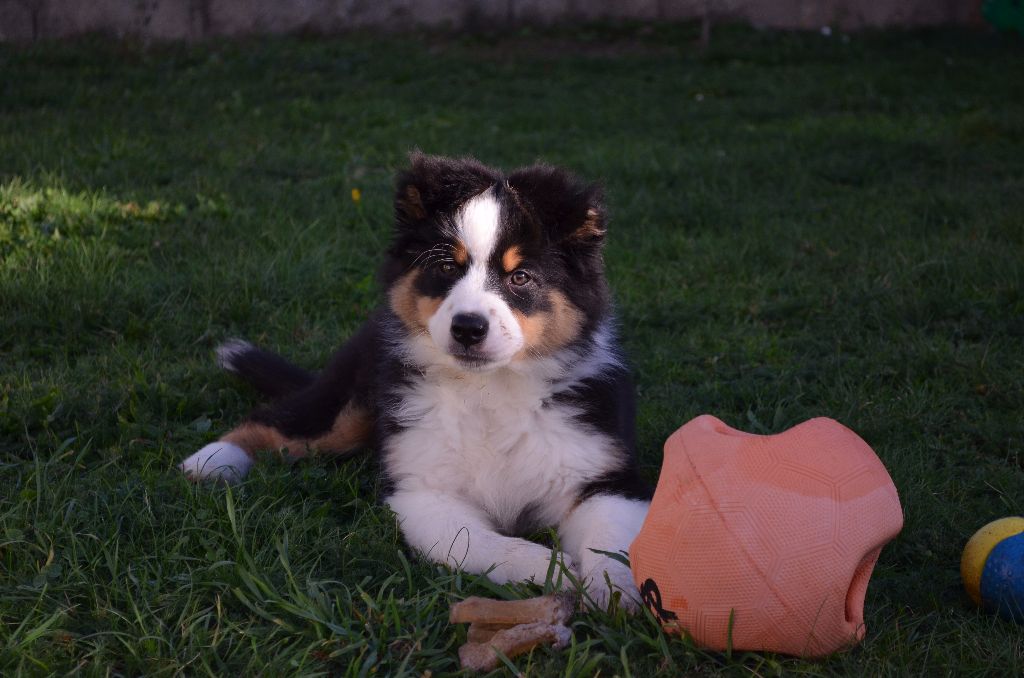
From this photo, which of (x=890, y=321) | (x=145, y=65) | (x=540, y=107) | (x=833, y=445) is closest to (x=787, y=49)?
(x=540, y=107)

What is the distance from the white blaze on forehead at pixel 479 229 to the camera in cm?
277

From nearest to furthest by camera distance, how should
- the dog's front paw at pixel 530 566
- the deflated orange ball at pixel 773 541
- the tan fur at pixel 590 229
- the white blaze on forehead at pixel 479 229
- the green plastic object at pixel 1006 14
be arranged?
Result: 1. the deflated orange ball at pixel 773 541
2. the dog's front paw at pixel 530 566
3. the white blaze on forehead at pixel 479 229
4. the tan fur at pixel 590 229
5. the green plastic object at pixel 1006 14

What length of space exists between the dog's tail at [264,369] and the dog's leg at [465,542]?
0.96 metres

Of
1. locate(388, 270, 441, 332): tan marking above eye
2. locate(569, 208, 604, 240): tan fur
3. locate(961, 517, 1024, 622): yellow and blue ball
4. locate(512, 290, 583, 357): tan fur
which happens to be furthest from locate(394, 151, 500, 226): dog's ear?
locate(961, 517, 1024, 622): yellow and blue ball

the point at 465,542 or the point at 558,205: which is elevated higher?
the point at 558,205

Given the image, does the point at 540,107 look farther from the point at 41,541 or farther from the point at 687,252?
the point at 41,541

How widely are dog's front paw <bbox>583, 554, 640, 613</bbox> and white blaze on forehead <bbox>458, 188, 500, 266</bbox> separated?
0.85 metres

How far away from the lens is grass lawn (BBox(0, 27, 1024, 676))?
2.22 m

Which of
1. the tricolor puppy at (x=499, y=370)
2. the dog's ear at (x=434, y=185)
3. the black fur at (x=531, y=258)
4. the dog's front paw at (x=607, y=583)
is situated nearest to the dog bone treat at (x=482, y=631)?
the dog's front paw at (x=607, y=583)

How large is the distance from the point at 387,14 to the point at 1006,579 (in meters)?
9.18

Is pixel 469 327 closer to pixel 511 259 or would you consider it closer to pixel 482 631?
pixel 511 259

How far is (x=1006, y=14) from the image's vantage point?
11.4 m

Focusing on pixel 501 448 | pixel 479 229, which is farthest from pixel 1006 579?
pixel 479 229

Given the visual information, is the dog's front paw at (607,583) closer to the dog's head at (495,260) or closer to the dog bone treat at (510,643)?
the dog bone treat at (510,643)
